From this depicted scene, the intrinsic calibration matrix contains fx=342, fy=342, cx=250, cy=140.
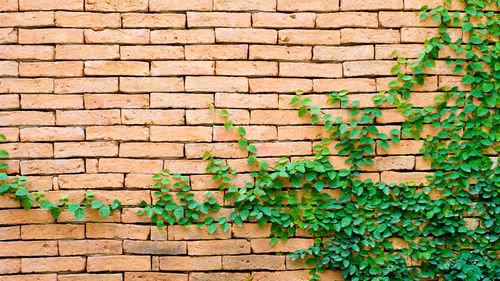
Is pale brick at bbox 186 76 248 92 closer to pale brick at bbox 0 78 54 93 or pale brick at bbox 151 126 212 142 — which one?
pale brick at bbox 151 126 212 142

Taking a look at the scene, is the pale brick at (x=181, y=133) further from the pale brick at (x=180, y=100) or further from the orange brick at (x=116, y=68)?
the orange brick at (x=116, y=68)

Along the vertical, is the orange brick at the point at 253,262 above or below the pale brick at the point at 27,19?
below

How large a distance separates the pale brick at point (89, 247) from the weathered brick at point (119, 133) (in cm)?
67

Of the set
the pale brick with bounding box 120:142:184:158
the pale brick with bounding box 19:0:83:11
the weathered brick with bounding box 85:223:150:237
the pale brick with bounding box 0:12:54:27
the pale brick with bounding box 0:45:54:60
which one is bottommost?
the weathered brick with bounding box 85:223:150:237

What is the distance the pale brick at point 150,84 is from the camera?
219 cm

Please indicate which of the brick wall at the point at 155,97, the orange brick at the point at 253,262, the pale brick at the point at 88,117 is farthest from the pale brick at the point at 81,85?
the orange brick at the point at 253,262

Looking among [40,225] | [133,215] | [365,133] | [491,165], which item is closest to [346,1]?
[365,133]

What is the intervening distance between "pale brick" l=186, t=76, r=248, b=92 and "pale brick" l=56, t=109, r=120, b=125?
0.51 meters

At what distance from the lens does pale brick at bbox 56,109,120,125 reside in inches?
85.9

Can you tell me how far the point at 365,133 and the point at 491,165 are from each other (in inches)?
34.2

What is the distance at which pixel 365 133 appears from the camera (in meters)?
2.21

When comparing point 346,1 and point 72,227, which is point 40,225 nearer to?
point 72,227

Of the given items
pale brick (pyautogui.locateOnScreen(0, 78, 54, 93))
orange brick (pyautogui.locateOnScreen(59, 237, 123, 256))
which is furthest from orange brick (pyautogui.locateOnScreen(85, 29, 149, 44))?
orange brick (pyautogui.locateOnScreen(59, 237, 123, 256))

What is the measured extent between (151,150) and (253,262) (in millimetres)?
992
